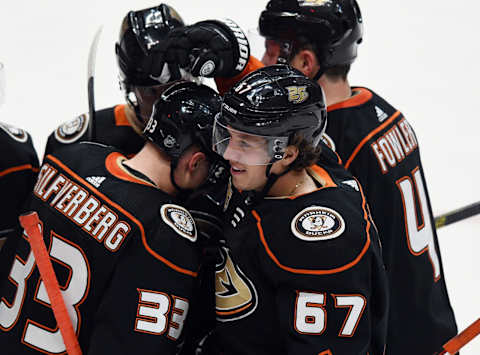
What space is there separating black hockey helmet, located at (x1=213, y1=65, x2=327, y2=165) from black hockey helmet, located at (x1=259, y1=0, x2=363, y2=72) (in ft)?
1.56

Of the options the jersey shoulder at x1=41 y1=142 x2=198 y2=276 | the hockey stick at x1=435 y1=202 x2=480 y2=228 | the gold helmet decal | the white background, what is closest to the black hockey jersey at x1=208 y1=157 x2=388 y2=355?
the jersey shoulder at x1=41 y1=142 x2=198 y2=276

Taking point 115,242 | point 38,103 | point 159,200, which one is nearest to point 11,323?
point 115,242

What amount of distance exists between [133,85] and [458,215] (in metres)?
2.16

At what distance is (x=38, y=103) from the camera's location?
146 inches

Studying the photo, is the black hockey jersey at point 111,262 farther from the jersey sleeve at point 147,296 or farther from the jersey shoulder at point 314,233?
the jersey shoulder at point 314,233

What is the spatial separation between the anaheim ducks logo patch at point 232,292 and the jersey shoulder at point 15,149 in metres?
0.70

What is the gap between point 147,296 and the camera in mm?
1477

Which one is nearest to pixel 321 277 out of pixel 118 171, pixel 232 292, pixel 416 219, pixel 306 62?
pixel 232 292

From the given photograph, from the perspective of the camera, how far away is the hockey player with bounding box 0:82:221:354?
1.48m

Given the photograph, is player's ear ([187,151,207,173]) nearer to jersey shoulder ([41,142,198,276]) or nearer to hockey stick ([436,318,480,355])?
jersey shoulder ([41,142,198,276])

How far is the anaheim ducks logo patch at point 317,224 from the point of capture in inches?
52.2

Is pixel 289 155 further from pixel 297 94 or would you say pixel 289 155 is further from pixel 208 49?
pixel 208 49

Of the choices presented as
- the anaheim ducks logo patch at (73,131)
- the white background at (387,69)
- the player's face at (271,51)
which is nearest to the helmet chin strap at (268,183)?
the player's face at (271,51)

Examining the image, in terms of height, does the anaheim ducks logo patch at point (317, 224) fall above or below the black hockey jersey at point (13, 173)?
above
